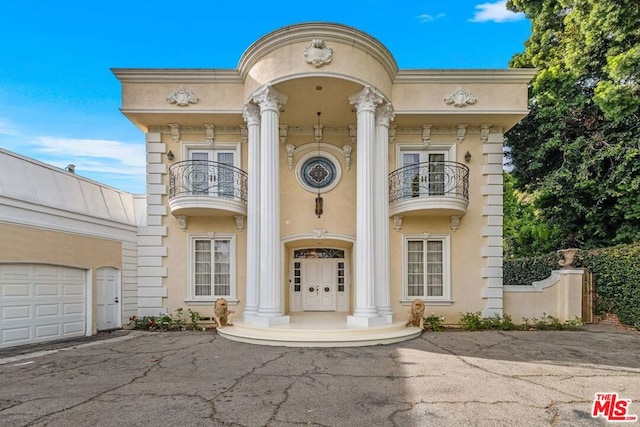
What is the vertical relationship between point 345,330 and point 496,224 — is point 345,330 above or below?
below

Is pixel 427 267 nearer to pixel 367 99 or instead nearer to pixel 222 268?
pixel 367 99

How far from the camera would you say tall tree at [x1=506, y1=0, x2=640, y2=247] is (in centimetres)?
993

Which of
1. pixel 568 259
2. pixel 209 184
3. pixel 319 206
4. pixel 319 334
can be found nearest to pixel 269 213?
pixel 319 206

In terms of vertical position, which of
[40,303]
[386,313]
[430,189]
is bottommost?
[386,313]

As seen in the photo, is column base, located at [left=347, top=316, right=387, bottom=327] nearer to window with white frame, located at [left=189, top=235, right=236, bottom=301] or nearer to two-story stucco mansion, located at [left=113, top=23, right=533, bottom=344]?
two-story stucco mansion, located at [left=113, top=23, right=533, bottom=344]

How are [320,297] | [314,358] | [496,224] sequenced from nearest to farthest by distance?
[314,358]
[496,224]
[320,297]

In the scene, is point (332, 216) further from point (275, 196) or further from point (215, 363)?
point (215, 363)

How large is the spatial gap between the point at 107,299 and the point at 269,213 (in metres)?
5.30

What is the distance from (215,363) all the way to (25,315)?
486 centimetres

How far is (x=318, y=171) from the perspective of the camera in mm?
10758

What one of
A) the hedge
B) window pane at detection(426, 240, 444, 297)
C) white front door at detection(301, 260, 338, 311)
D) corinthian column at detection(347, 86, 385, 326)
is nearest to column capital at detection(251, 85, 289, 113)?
corinthian column at detection(347, 86, 385, 326)

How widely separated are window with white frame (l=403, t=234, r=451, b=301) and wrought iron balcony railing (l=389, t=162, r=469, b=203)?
1225 millimetres

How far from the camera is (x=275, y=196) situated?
8.91 m

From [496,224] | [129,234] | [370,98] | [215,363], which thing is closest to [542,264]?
[496,224]
